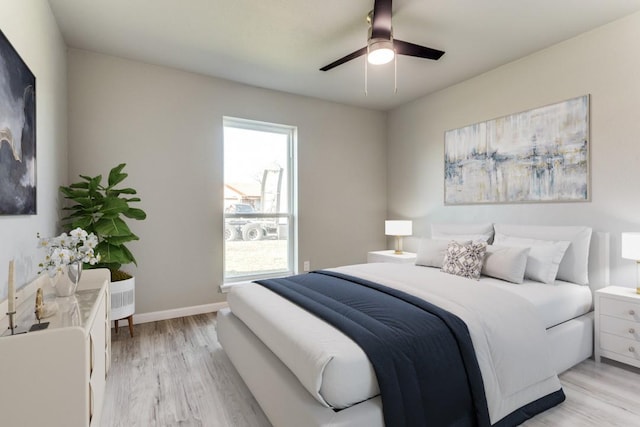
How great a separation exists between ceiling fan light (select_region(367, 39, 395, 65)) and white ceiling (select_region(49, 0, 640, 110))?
40cm

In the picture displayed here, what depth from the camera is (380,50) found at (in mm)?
2258

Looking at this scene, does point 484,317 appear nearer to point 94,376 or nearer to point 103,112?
point 94,376

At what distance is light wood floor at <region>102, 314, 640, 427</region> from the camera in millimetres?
1805

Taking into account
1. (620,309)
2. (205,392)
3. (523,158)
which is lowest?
(205,392)

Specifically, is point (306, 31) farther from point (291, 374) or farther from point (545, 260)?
point (545, 260)

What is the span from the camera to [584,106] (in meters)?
2.78

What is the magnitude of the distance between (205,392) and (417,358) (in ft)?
4.69

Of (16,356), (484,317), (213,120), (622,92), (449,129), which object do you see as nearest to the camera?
(16,356)

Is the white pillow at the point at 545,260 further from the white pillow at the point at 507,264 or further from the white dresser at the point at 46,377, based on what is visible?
the white dresser at the point at 46,377

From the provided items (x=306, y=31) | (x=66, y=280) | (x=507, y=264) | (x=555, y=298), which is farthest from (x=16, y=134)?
(x=555, y=298)

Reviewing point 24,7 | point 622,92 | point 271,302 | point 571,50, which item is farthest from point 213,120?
point 622,92

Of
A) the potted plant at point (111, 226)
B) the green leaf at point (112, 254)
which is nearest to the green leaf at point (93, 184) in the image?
the potted plant at point (111, 226)

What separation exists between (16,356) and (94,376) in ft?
1.47

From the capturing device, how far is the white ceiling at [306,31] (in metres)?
2.42
